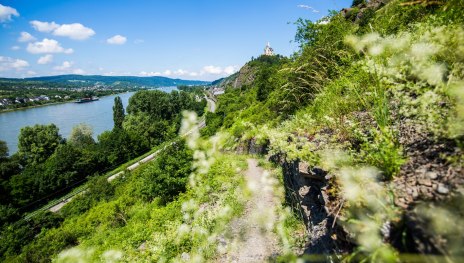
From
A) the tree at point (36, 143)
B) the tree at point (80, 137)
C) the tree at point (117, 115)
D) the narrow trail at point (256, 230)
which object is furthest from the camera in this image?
the tree at point (117, 115)

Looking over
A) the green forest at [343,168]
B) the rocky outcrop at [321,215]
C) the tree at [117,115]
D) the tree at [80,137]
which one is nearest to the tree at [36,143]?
the tree at [80,137]

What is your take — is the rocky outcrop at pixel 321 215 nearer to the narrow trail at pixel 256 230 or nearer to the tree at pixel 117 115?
the narrow trail at pixel 256 230

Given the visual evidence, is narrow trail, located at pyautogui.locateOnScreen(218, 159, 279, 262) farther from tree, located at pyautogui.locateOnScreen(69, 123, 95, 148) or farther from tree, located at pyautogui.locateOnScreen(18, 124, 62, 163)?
tree, located at pyautogui.locateOnScreen(69, 123, 95, 148)

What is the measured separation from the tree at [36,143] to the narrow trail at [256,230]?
208 feet

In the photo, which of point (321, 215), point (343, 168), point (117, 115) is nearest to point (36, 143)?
point (117, 115)

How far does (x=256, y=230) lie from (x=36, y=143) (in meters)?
66.8

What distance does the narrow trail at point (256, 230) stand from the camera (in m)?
7.75

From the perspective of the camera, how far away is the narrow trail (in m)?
7.75

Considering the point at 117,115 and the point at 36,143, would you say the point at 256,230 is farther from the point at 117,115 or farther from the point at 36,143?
the point at 117,115

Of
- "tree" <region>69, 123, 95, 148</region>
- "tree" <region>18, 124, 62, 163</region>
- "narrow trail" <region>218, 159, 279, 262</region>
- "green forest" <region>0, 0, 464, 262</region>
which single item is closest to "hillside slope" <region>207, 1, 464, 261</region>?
"green forest" <region>0, 0, 464, 262</region>

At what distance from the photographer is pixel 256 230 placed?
8.91 metres

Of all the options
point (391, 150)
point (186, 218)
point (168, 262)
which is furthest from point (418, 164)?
point (186, 218)

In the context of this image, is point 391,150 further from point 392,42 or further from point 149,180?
point 149,180

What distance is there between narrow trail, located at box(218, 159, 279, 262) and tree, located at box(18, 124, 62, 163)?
6331cm
